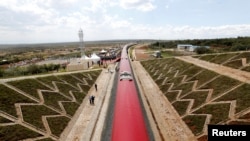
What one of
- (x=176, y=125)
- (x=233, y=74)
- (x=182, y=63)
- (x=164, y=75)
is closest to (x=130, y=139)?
(x=176, y=125)

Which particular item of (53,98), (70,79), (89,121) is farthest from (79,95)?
(89,121)

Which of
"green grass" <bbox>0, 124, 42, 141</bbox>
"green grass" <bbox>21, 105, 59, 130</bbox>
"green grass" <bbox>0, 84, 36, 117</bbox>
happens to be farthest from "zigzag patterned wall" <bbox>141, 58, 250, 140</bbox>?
"green grass" <bbox>0, 84, 36, 117</bbox>

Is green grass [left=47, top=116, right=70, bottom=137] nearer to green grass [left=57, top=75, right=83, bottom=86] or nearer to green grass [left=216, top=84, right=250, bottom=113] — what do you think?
green grass [left=57, top=75, right=83, bottom=86]

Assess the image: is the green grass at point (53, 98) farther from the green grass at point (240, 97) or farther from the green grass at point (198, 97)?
the green grass at point (240, 97)

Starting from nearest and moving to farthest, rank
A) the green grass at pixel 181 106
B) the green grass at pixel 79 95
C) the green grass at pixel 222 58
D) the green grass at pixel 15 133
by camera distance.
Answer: the green grass at pixel 15 133
the green grass at pixel 181 106
the green grass at pixel 79 95
the green grass at pixel 222 58

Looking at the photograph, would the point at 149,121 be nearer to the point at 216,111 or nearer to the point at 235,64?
the point at 216,111

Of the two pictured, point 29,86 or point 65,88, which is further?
point 65,88

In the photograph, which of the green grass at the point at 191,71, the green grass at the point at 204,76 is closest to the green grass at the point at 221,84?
the green grass at the point at 204,76
